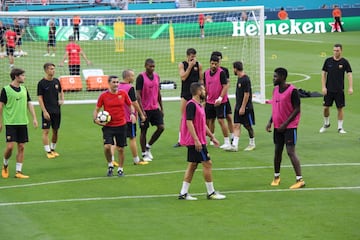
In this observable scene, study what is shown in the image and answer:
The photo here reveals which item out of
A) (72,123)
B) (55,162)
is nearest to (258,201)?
(55,162)

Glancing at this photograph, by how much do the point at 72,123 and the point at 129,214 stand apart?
1173 cm

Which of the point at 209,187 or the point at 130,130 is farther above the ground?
the point at 130,130

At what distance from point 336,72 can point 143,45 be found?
21.6 m

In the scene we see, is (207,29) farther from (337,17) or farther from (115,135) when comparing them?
(115,135)

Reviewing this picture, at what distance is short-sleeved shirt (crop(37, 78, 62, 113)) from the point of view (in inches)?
810

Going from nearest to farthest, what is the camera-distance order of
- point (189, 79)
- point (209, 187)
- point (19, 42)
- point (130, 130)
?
1. point (209, 187)
2. point (130, 130)
3. point (189, 79)
4. point (19, 42)

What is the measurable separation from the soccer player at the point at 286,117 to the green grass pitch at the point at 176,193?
0.53 m

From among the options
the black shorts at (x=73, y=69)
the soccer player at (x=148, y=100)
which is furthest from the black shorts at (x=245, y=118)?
the black shorts at (x=73, y=69)

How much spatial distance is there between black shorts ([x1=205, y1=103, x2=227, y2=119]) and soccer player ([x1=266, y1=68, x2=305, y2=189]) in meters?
4.59

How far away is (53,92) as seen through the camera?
67.7ft

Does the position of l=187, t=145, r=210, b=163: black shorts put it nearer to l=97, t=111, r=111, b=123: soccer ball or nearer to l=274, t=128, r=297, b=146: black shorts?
l=274, t=128, r=297, b=146: black shorts

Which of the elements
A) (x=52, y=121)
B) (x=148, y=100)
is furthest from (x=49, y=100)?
(x=148, y=100)

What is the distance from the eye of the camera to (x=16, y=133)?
18.2m

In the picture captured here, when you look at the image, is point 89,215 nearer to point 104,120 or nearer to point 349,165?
point 104,120
